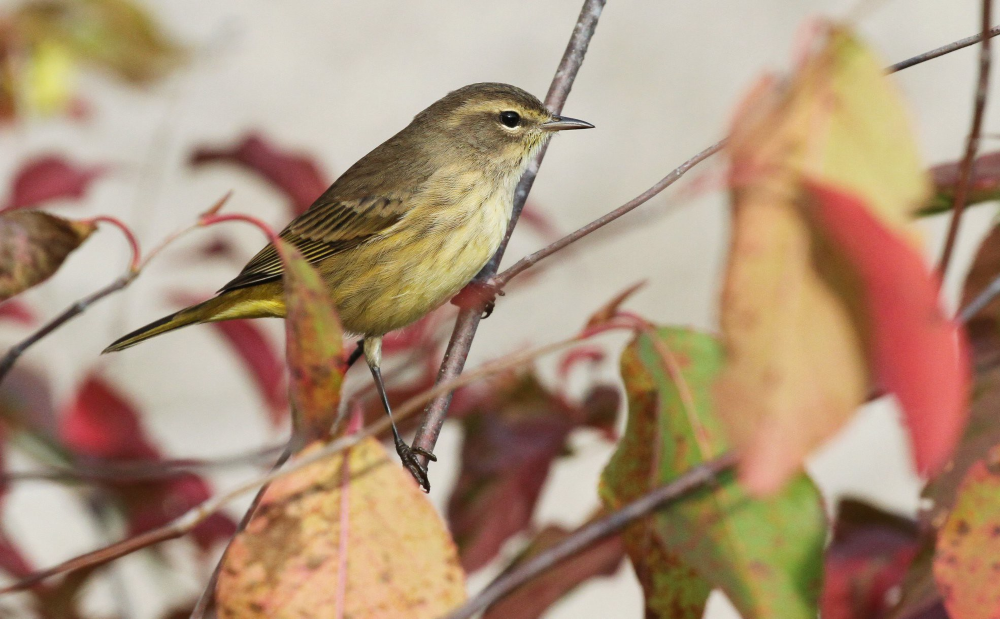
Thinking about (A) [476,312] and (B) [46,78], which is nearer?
(A) [476,312]

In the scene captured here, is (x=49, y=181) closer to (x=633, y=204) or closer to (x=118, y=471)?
(x=118, y=471)

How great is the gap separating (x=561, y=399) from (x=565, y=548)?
0.89m

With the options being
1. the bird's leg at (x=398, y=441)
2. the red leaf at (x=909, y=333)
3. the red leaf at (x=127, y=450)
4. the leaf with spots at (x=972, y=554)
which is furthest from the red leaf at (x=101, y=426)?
the red leaf at (x=909, y=333)

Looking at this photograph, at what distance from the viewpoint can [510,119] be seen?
90.6 inches

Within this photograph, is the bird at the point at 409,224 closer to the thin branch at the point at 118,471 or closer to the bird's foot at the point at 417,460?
the bird's foot at the point at 417,460

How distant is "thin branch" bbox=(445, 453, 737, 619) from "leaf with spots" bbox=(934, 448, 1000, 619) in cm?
19

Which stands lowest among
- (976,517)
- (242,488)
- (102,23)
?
(976,517)

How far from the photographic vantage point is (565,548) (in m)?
0.69

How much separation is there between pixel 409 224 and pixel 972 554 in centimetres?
148

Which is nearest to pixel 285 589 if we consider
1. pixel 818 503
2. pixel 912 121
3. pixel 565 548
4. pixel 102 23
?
pixel 565 548

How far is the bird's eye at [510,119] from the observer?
2283 mm

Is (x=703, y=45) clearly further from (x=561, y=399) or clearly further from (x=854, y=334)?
(x=854, y=334)

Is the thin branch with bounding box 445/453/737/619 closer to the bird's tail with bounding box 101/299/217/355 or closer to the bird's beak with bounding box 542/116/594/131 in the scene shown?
the bird's tail with bounding box 101/299/217/355

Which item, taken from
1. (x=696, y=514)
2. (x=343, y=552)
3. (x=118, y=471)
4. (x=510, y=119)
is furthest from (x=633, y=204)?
(x=510, y=119)
